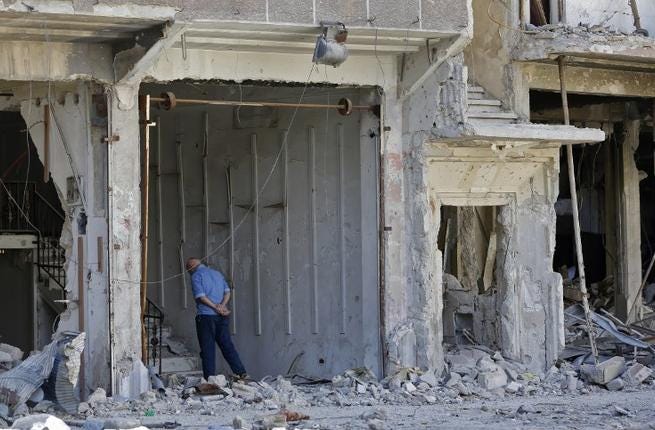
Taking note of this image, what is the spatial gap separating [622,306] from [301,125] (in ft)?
27.4

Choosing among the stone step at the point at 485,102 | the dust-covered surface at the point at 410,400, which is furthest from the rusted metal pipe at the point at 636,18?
the dust-covered surface at the point at 410,400

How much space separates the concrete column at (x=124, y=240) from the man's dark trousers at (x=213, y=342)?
230 centimetres

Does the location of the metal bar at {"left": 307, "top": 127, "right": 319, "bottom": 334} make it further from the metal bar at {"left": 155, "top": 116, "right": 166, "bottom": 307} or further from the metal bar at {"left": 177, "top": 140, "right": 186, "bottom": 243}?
the metal bar at {"left": 155, "top": 116, "right": 166, "bottom": 307}

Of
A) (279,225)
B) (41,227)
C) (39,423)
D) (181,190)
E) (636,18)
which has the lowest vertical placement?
(39,423)

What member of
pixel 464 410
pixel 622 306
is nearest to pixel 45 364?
pixel 464 410

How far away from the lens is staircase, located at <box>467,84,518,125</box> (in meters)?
18.6

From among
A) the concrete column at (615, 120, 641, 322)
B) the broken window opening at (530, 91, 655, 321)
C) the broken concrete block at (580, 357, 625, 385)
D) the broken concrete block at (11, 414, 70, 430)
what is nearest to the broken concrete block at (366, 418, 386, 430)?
the broken concrete block at (11, 414, 70, 430)

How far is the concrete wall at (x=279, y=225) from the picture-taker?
18.1 m

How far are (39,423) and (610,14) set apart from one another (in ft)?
37.8

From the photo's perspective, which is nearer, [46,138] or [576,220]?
[46,138]

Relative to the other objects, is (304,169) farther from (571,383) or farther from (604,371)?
(604,371)

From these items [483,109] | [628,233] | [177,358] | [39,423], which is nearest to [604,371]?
[483,109]

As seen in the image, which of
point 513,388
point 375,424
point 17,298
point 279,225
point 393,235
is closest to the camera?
point 375,424

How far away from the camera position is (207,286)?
60.0 feet
